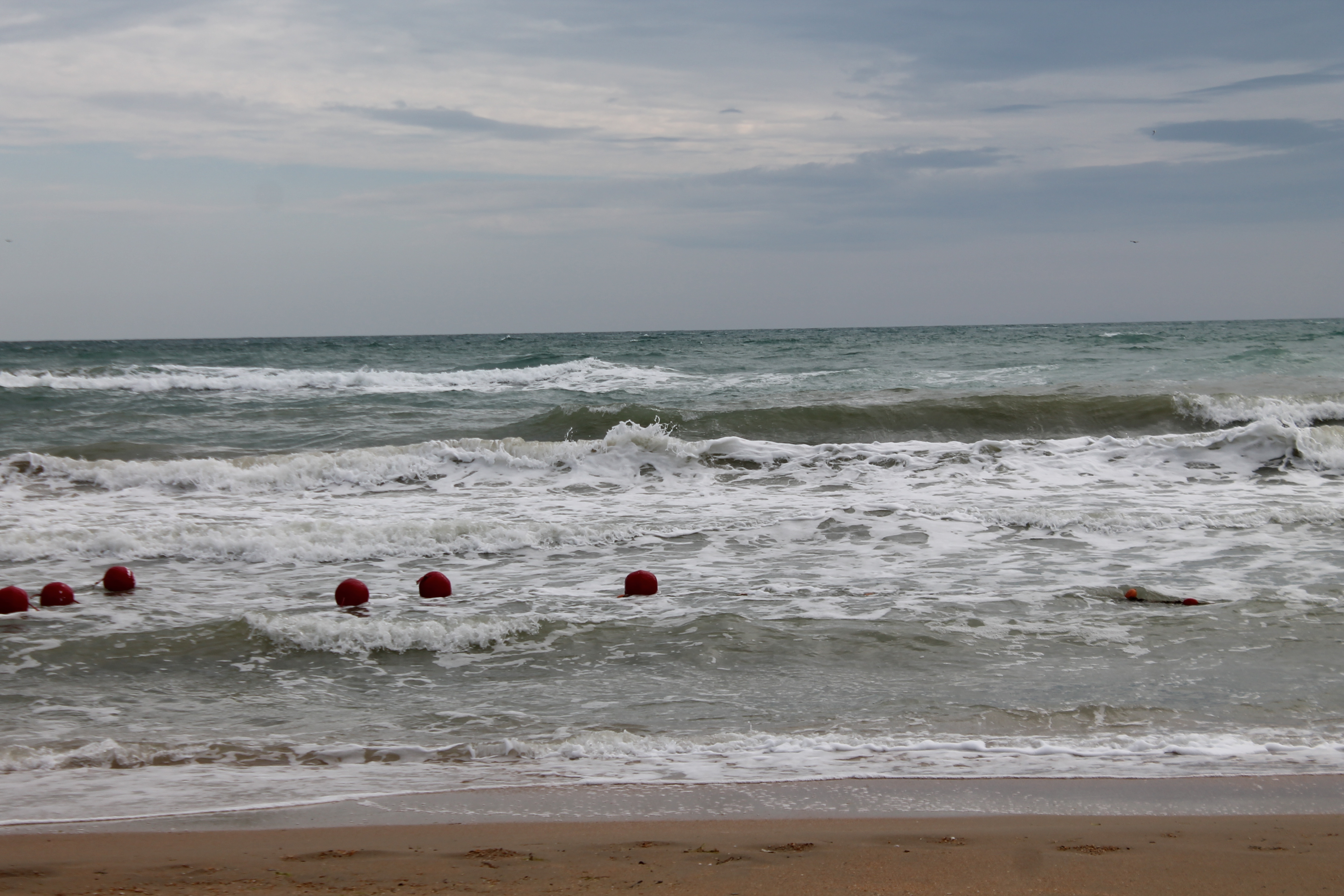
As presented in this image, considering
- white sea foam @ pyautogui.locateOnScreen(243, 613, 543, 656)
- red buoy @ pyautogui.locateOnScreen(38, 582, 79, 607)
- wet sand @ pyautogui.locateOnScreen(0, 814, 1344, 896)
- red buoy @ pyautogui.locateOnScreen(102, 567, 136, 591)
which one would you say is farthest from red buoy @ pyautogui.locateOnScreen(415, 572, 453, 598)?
wet sand @ pyautogui.locateOnScreen(0, 814, 1344, 896)

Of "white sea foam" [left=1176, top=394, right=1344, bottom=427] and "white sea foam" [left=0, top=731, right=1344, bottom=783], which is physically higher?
"white sea foam" [left=1176, top=394, right=1344, bottom=427]

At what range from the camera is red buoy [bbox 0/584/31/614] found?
21.6 feet

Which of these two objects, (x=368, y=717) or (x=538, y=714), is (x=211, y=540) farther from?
(x=538, y=714)

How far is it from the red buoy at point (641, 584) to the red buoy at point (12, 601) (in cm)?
409

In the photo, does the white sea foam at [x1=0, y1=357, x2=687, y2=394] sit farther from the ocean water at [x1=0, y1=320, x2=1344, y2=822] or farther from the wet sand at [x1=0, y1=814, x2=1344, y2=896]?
the wet sand at [x1=0, y1=814, x2=1344, y2=896]

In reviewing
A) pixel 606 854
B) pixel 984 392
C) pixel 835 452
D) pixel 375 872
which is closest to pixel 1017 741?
pixel 606 854

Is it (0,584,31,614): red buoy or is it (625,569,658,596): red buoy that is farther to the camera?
(625,569,658,596): red buoy

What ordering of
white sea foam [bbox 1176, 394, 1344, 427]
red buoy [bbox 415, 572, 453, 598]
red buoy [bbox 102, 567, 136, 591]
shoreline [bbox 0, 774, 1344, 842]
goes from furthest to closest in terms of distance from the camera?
white sea foam [bbox 1176, 394, 1344, 427] < red buoy [bbox 102, 567, 136, 591] < red buoy [bbox 415, 572, 453, 598] < shoreline [bbox 0, 774, 1344, 842]

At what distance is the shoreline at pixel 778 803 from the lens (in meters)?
3.50

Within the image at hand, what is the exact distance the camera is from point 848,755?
4113 mm

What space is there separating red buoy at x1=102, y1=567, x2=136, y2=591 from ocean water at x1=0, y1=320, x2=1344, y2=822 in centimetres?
16

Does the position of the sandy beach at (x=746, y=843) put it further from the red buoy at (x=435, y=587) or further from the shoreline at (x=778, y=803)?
the red buoy at (x=435, y=587)

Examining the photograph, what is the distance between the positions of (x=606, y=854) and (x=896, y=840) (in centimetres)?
95

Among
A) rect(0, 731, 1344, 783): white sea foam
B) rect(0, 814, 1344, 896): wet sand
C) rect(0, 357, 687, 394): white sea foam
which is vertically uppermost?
rect(0, 357, 687, 394): white sea foam
